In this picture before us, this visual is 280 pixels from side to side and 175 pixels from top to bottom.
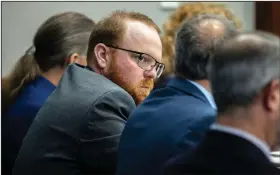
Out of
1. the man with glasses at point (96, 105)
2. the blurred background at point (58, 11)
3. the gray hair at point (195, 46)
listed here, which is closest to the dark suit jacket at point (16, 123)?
the man with glasses at point (96, 105)

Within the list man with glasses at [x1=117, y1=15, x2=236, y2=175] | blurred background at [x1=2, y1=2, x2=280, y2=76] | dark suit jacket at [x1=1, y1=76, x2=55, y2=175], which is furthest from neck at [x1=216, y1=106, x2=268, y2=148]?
blurred background at [x1=2, y1=2, x2=280, y2=76]

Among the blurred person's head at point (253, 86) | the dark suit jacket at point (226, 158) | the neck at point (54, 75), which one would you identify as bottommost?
the neck at point (54, 75)

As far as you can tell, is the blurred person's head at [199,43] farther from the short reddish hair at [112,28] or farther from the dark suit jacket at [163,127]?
the short reddish hair at [112,28]

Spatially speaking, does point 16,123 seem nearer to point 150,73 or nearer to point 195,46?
point 150,73

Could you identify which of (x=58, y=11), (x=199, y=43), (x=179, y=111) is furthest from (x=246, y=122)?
(x=58, y=11)

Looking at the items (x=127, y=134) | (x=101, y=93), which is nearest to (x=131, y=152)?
(x=127, y=134)

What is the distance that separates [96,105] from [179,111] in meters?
0.24

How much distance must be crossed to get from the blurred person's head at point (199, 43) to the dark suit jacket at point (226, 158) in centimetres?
49

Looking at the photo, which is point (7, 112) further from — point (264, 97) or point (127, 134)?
point (264, 97)

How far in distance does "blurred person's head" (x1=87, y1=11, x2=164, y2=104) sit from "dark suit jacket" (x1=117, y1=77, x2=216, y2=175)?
0.29 meters

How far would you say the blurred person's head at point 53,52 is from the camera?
2.23 m

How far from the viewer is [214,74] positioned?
1.17 meters

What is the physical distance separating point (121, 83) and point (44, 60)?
53cm

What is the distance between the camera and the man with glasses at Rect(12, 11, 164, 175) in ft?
5.07
